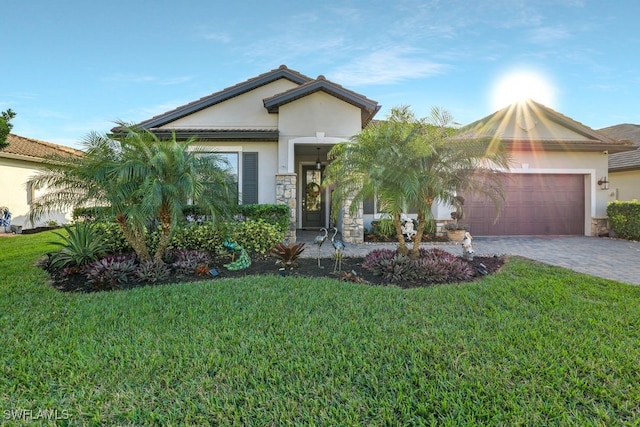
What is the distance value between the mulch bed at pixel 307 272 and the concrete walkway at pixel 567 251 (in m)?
1.17

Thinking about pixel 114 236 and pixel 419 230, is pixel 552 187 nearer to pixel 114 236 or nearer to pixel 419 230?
pixel 419 230

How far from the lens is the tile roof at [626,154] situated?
16.1 m

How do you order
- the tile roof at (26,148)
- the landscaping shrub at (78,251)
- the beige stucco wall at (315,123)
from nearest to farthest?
the landscaping shrub at (78,251), the beige stucco wall at (315,123), the tile roof at (26,148)

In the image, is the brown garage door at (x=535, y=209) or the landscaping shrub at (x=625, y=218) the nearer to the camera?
the landscaping shrub at (x=625, y=218)

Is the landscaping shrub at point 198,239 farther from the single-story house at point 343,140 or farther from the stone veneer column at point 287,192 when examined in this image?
the single-story house at point 343,140

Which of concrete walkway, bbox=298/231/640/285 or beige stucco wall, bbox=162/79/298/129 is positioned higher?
beige stucco wall, bbox=162/79/298/129

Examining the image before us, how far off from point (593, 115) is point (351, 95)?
13.2 metres

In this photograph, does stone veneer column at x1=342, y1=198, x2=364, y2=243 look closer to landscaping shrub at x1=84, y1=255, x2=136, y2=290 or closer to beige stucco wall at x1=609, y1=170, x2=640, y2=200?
landscaping shrub at x1=84, y1=255, x2=136, y2=290

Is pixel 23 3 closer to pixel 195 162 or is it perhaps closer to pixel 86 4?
pixel 86 4

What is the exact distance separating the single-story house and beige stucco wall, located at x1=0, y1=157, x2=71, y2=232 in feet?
Result: 26.5

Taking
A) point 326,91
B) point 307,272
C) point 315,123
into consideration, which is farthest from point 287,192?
point 307,272

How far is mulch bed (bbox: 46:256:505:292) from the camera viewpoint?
5.93m

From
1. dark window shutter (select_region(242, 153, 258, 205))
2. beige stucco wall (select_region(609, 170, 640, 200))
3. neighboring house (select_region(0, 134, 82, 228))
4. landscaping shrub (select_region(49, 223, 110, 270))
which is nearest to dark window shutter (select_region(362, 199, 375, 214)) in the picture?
dark window shutter (select_region(242, 153, 258, 205))

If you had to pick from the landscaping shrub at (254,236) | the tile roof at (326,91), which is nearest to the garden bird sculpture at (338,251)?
the landscaping shrub at (254,236)
